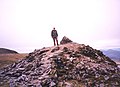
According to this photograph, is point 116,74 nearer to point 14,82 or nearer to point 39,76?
point 39,76

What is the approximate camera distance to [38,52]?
3706 cm

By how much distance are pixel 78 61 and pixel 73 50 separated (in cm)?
349

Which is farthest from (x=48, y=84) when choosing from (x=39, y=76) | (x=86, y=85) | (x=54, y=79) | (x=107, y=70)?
(x=107, y=70)

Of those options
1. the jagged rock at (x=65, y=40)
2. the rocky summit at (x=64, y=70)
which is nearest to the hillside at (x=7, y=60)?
the rocky summit at (x=64, y=70)

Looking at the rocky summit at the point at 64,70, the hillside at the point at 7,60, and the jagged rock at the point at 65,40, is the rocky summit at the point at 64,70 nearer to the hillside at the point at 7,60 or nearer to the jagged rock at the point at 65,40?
the jagged rock at the point at 65,40

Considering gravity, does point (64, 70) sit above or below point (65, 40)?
below

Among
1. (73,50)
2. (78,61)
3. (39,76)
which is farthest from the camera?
(73,50)

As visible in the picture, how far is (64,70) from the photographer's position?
95.2 feet

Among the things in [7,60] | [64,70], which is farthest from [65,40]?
[7,60]

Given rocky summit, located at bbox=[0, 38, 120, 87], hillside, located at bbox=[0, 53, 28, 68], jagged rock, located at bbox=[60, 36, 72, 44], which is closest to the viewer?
rocky summit, located at bbox=[0, 38, 120, 87]

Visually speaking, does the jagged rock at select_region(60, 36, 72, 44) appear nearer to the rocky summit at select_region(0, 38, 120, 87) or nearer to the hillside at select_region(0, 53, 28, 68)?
the rocky summit at select_region(0, 38, 120, 87)

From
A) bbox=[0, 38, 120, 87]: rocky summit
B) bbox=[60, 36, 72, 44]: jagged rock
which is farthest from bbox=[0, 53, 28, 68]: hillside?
bbox=[60, 36, 72, 44]: jagged rock

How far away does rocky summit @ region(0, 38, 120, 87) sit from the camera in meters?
27.2

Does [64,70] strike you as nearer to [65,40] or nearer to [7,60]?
[65,40]
